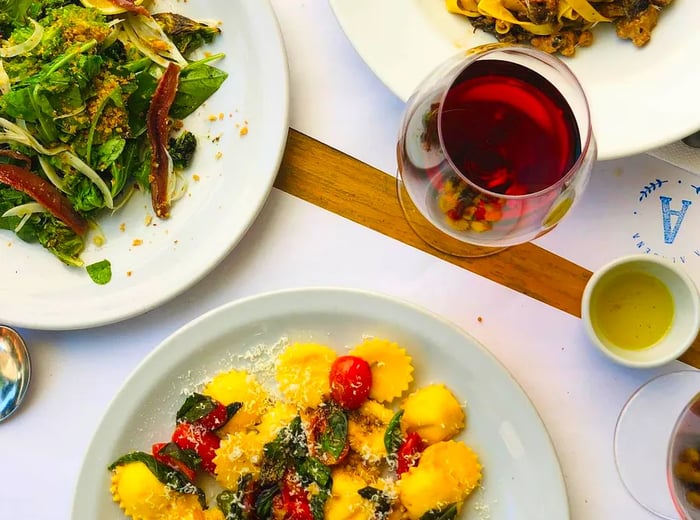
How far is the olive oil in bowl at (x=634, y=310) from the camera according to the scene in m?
1.22

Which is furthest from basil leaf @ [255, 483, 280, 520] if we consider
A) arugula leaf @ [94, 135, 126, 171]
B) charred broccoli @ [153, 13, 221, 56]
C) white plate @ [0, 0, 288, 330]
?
charred broccoli @ [153, 13, 221, 56]

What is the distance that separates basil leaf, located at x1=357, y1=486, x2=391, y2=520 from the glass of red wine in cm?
48

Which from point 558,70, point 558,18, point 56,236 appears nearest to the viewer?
point 558,70

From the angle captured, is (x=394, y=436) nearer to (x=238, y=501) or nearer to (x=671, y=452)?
(x=238, y=501)

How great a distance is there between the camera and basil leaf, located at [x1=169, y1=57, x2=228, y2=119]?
126cm

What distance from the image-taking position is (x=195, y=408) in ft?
3.98

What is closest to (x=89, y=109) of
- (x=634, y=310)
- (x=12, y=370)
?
(x=12, y=370)

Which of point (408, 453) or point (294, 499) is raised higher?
point (408, 453)

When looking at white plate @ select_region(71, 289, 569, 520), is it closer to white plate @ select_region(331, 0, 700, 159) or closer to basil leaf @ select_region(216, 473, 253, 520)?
basil leaf @ select_region(216, 473, 253, 520)

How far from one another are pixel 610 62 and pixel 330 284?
594mm

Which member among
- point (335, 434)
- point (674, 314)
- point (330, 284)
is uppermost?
point (674, 314)

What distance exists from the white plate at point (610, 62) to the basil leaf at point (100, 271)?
0.57m

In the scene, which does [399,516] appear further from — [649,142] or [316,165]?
[649,142]

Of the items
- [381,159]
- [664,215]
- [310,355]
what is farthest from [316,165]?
[664,215]
